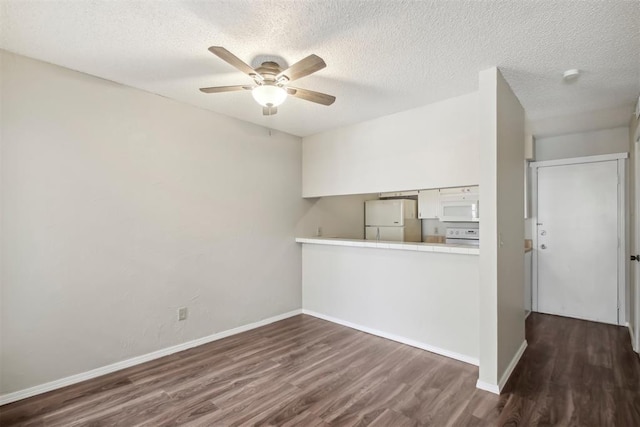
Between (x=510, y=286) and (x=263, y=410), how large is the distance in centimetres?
233

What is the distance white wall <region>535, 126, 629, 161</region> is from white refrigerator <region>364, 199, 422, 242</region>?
208 cm

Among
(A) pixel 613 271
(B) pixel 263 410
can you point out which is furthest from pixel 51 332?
(A) pixel 613 271

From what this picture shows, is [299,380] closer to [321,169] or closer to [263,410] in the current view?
[263,410]

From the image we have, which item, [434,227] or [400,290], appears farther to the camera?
[434,227]

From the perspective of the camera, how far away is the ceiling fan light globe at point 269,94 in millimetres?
2209

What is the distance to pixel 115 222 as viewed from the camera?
2.73m

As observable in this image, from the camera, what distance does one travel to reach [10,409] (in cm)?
214

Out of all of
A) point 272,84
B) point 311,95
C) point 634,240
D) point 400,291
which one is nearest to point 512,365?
point 400,291

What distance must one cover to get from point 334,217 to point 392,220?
1.11m

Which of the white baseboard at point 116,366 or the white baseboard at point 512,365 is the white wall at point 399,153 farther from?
the white baseboard at point 116,366

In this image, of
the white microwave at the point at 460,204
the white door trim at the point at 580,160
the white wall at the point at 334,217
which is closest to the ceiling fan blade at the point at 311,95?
the white wall at the point at 334,217

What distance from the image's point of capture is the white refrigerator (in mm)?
5336

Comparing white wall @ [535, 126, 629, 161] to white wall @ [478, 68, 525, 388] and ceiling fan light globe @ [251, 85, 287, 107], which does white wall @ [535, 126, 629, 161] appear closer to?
white wall @ [478, 68, 525, 388]

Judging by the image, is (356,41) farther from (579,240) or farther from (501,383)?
(579,240)
